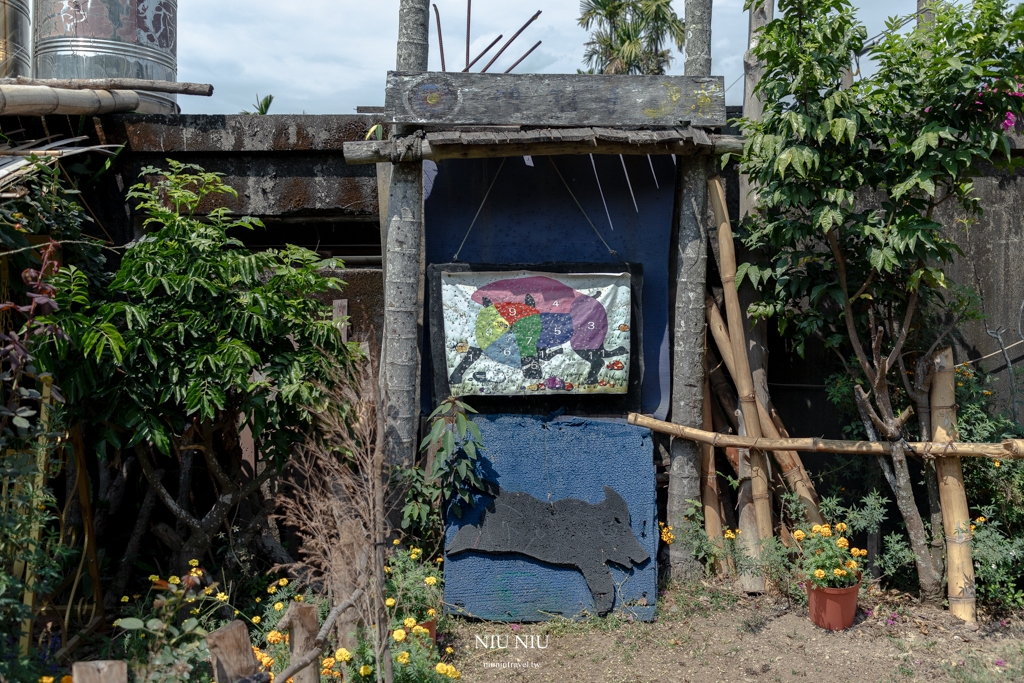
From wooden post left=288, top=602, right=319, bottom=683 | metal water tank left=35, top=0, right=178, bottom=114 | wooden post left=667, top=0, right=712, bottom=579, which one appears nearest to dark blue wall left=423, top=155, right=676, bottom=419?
wooden post left=667, top=0, right=712, bottom=579

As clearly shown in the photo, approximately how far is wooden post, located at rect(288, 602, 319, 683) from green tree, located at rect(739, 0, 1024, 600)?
10.4ft

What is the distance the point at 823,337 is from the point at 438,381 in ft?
8.08

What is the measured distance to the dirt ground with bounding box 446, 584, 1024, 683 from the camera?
3982 mm

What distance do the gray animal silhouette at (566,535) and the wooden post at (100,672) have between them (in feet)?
7.43

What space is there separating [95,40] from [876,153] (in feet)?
18.7

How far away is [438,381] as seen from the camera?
4.94 m

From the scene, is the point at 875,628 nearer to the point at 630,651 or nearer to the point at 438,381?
the point at 630,651

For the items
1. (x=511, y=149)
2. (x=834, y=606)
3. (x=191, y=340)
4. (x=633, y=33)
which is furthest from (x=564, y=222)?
(x=633, y=33)

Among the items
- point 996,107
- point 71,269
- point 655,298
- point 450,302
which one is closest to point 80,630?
point 71,269

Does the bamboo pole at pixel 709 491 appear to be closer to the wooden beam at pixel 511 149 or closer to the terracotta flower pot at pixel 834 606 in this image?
the terracotta flower pot at pixel 834 606

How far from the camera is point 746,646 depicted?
426 centimetres

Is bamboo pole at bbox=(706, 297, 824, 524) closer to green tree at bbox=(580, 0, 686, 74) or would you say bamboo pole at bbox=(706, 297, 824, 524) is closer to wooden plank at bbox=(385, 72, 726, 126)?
wooden plank at bbox=(385, 72, 726, 126)

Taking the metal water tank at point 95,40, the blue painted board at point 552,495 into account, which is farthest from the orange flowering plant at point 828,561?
the metal water tank at point 95,40

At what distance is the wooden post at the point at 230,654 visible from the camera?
2.66 meters
